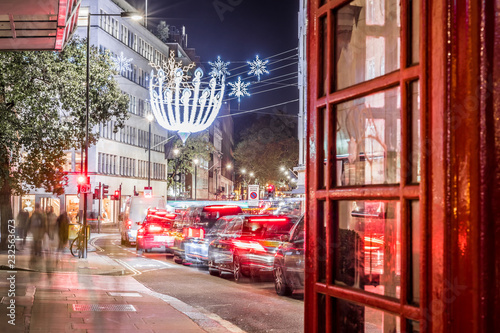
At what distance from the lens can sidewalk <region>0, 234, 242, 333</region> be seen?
9.38 m

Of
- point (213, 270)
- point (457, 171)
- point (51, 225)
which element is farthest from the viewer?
point (51, 225)

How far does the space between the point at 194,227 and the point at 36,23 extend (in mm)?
14797

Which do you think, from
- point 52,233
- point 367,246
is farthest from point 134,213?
point 367,246

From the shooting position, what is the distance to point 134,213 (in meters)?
35.3

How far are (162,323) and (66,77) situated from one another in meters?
19.3

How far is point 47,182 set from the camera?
2792 cm

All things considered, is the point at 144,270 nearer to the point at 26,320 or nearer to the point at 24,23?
the point at 26,320

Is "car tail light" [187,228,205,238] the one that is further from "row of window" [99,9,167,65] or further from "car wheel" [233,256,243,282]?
"row of window" [99,9,167,65]

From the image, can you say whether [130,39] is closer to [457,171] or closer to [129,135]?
[129,135]

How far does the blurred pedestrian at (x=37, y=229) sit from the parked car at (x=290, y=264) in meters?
8.46

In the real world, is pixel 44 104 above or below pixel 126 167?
above

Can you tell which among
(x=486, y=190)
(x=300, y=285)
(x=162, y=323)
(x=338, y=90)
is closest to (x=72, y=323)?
(x=162, y=323)

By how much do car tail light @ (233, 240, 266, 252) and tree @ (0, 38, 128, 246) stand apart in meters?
11.7

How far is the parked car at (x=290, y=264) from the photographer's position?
1358 centimetres
